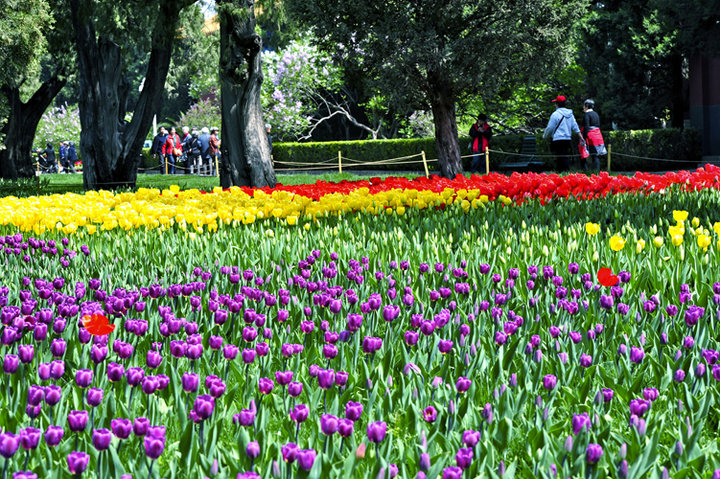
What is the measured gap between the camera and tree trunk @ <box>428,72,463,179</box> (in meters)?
16.8

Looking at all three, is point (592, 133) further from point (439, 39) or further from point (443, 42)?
point (439, 39)

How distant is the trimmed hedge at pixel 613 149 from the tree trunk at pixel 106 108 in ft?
17.5

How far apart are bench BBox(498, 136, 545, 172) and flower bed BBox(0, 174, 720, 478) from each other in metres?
17.3

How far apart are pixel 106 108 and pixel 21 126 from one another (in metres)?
10.3

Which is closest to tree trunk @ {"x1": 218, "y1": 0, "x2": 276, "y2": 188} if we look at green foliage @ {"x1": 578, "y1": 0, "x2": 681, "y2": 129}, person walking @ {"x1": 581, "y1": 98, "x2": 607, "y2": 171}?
person walking @ {"x1": 581, "y1": 98, "x2": 607, "y2": 171}

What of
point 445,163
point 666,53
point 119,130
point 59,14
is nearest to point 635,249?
point 445,163

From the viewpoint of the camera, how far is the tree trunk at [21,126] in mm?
24594

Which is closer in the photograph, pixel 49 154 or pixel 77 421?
pixel 77 421

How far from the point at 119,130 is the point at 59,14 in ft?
13.7

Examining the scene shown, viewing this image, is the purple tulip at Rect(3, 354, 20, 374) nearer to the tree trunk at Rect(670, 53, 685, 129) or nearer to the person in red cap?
the person in red cap

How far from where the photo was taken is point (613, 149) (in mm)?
23016

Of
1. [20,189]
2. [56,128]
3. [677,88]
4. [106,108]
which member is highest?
[56,128]

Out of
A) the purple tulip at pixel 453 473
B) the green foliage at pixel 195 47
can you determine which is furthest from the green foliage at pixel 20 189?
the purple tulip at pixel 453 473

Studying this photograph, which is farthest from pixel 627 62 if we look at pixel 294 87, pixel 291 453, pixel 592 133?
pixel 291 453
